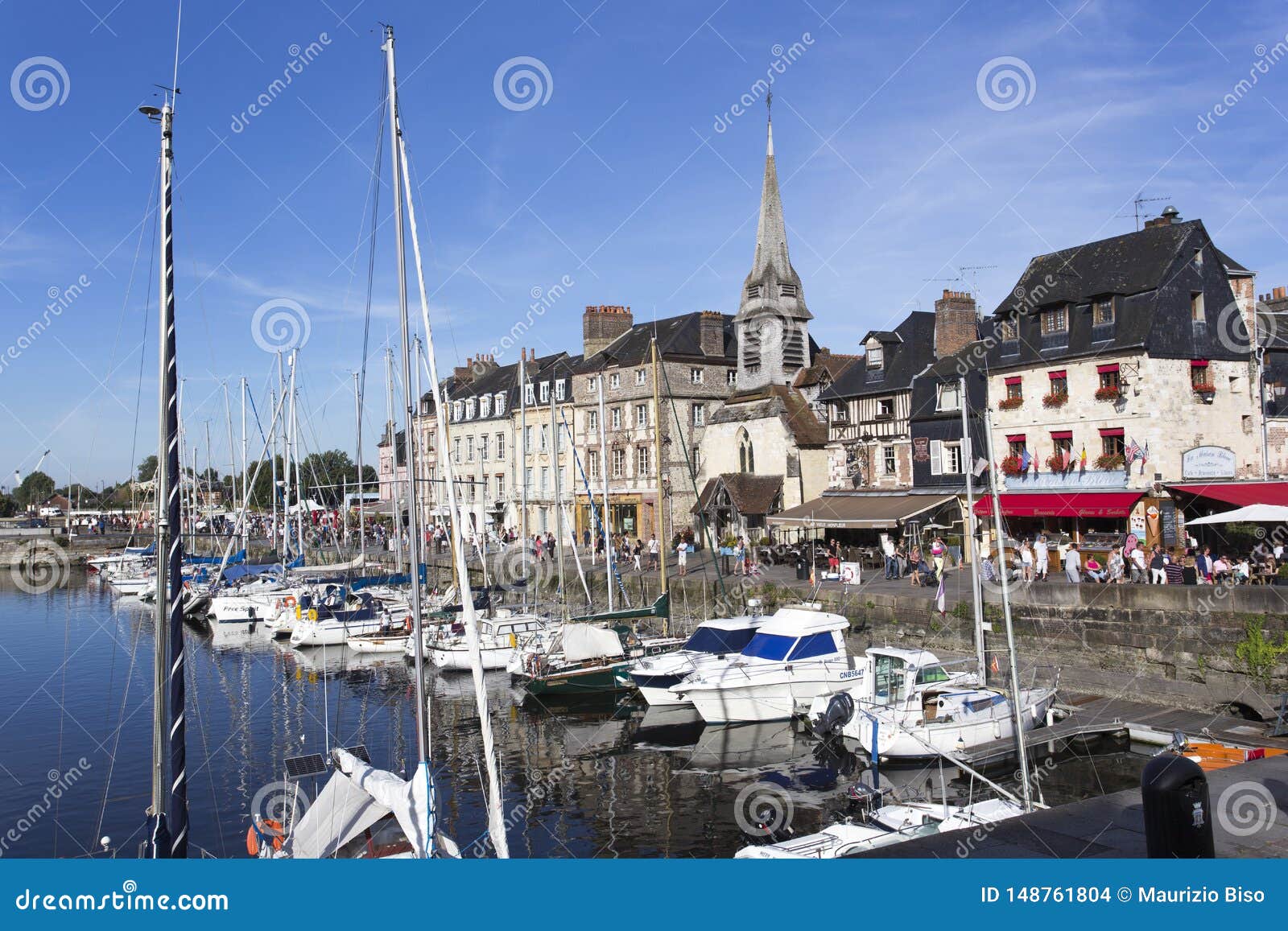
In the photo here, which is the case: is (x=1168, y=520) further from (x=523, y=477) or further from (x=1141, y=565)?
(x=523, y=477)

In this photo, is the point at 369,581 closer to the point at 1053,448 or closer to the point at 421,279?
the point at 1053,448

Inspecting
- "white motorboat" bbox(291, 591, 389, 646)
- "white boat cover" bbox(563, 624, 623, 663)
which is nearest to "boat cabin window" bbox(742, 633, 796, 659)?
"white boat cover" bbox(563, 624, 623, 663)

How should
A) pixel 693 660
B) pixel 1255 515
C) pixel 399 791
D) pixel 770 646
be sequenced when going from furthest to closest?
pixel 693 660 < pixel 770 646 < pixel 1255 515 < pixel 399 791

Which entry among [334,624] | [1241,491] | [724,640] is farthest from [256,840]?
[1241,491]

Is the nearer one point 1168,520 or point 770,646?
point 770,646

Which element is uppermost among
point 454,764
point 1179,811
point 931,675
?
point 1179,811

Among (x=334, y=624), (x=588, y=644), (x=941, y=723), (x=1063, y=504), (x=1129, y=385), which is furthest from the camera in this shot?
(x=334, y=624)

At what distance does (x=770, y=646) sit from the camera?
23750 millimetres

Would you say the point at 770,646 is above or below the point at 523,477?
below

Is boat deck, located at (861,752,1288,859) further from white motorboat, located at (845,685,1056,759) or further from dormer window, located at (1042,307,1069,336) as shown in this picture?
dormer window, located at (1042,307,1069,336)

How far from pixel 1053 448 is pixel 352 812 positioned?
2564 cm

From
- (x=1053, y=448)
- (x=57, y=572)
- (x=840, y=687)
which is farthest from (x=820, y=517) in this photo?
(x=57, y=572)

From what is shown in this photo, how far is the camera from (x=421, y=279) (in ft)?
41.4

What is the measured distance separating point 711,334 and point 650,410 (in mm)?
5282
